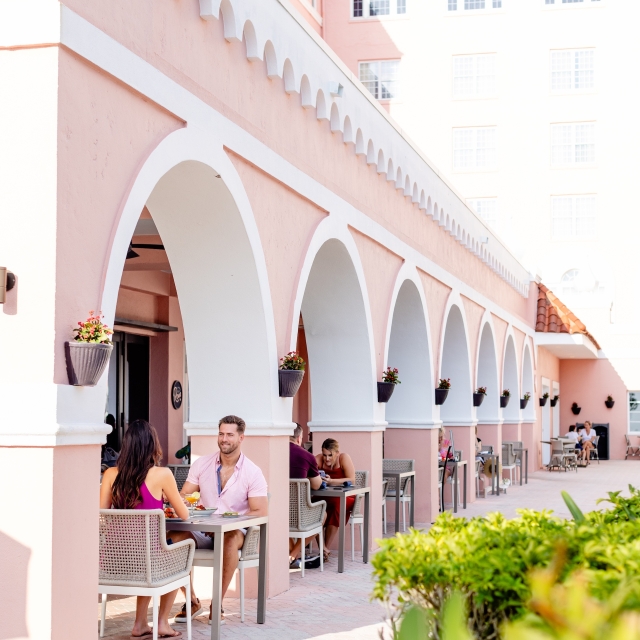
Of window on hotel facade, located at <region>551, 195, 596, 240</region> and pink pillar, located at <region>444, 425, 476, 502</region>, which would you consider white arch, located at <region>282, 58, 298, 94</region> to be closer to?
pink pillar, located at <region>444, 425, 476, 502</region>

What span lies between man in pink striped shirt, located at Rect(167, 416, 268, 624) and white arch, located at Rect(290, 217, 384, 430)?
2891mm

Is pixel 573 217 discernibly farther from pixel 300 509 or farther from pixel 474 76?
pixel 300 509

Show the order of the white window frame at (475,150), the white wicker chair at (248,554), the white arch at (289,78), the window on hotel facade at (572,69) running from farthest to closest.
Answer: the white window frame at (475,150) → the window on hotel facade at (572,69) → the white arch at (289,78) → the white wicker chair at (248,554)

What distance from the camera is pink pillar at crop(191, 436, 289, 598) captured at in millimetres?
7457

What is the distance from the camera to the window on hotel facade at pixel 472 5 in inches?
1203

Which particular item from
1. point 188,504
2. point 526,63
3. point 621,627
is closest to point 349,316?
point 188,504

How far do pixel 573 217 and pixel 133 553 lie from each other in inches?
1032

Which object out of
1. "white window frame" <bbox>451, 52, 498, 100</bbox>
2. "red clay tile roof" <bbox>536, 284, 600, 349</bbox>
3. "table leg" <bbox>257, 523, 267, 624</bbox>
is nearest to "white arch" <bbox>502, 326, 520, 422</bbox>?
"red clay tile roof" <bbox>536, 284, 600, 349</bbox>

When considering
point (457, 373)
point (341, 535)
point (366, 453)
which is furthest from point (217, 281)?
point (457, 373)

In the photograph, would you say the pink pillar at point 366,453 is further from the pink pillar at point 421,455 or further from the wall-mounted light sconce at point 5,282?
the wall-mounted light sconce at point 5,282

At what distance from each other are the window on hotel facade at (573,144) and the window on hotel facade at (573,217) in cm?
114

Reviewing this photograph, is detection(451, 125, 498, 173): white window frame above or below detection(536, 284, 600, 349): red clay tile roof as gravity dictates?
above

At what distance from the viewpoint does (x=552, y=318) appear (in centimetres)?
2512

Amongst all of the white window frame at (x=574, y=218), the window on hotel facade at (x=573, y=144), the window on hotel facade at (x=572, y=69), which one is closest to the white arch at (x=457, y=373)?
the white window frame at (x=574, y=218)
